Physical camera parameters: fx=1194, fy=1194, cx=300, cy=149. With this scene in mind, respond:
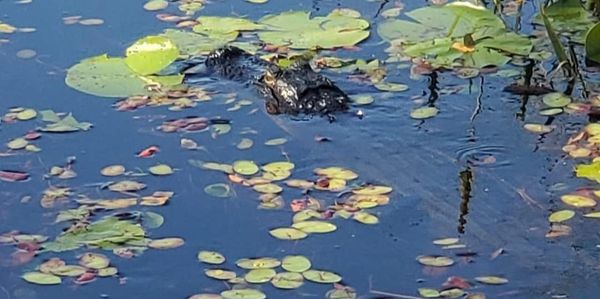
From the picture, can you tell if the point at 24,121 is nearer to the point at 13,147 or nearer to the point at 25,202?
the point at 13,147

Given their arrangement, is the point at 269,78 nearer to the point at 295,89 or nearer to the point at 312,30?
the point at 295,89

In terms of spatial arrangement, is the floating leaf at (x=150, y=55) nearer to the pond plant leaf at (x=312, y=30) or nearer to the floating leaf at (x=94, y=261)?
the pond plant leaf at (x=312, y=30)

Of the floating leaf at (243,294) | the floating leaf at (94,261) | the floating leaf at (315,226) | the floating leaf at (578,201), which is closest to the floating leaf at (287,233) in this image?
the floating leaf at (315,226)

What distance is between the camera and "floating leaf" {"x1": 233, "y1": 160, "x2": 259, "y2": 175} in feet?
9.75

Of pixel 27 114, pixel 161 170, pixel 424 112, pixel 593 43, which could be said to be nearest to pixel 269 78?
pixel 424 112

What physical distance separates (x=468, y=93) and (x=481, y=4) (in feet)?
1.42

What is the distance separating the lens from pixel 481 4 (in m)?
3.72

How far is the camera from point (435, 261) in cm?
257

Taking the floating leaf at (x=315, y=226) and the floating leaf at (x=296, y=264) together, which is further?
the floating leaf at (x=315, y=226)

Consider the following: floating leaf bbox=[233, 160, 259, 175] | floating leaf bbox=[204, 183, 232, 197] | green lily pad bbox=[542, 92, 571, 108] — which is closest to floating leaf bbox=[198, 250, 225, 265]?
floating leaf bbox=[204, 183, 232, 197]

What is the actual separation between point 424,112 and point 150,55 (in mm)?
863

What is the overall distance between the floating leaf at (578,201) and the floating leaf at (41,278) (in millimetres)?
1187

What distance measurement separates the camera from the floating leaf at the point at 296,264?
2.54m

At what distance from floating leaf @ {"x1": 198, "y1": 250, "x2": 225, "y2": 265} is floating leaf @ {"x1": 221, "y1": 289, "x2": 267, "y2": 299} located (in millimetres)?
142
